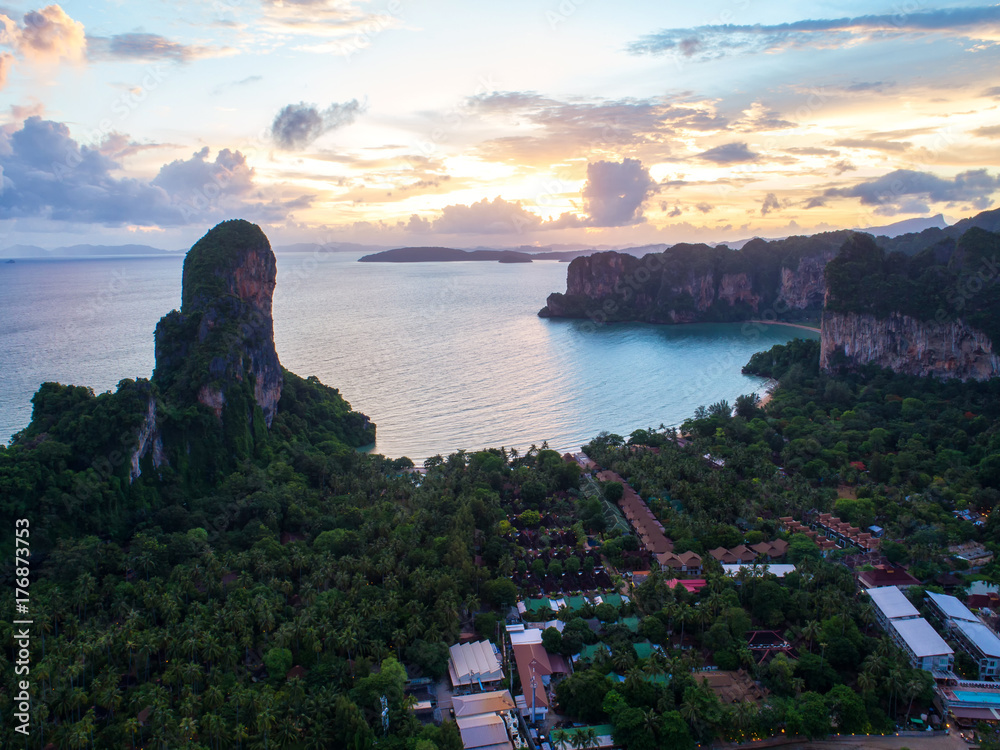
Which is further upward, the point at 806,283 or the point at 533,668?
the point at 806,283

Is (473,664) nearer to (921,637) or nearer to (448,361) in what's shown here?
(921,637)

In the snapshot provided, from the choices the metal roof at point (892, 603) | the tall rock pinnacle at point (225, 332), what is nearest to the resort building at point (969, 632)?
the metal roof at point (892, 603)

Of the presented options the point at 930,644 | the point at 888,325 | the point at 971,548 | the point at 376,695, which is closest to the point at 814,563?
the point at 930,644

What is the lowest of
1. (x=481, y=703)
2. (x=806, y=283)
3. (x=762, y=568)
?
(x=481, y=703)

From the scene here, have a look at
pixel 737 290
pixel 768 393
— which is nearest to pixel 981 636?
pixel 768 393

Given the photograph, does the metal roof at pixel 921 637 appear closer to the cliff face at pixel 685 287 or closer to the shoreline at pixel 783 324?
the shoreline at pixel 783 324

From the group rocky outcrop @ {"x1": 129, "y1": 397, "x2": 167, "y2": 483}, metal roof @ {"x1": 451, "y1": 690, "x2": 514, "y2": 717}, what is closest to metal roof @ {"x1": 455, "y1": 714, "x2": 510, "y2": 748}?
metal roof @ {"x1": 451, "y1": 690, "x2": 514, "y2": 717}
